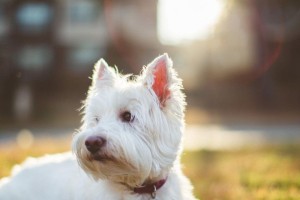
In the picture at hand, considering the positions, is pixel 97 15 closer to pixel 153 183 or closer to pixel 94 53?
pixel 94 53

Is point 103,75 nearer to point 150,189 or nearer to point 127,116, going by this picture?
point 127,116

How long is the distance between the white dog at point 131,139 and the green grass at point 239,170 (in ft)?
7.65

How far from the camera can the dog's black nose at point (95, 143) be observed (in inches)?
187

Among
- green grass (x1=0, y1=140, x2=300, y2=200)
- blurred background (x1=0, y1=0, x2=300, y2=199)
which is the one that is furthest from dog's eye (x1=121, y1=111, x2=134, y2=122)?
blurred background (x1=0, y1=0, x2=300, y2=199)

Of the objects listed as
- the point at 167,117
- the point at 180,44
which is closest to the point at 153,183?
the point at 167,117

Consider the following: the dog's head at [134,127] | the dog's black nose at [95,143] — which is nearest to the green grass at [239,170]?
the dog's head at [134,127]

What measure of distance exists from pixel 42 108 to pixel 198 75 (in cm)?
1507

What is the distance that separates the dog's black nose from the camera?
15.6ft

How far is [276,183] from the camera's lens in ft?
28.1

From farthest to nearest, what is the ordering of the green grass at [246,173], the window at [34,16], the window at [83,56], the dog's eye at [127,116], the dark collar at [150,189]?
the window at [83,56] < the window at [34,16] < the green grass at [246,173] < the dark collar at [150,189] < the dog's eye at [127,116]

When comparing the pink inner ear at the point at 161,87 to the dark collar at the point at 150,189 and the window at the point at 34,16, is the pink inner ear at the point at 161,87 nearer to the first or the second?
the dark collar at the point at 150,189

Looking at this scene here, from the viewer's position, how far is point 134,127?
5.16 metres

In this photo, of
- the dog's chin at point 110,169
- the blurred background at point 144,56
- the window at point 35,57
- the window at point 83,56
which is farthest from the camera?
the window at point 83,56

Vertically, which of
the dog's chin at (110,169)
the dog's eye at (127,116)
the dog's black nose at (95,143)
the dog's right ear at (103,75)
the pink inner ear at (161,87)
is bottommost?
the dog's chin at (110,169)
